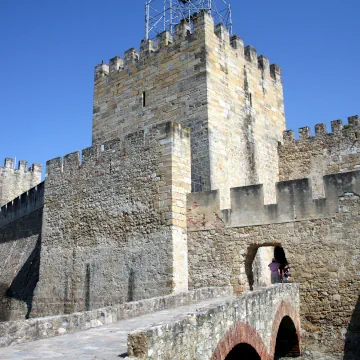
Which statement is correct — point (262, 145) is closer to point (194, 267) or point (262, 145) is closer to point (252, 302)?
point (194, 267)

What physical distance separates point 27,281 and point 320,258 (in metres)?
11.1

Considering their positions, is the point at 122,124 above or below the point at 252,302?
above

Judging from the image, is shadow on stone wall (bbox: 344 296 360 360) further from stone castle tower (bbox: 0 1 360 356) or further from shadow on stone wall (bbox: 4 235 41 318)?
shadow on stone wall (bbox: 4 235 41 318)

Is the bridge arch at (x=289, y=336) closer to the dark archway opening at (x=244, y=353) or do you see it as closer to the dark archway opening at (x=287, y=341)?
the dark archway opening at (x=287, y=341)

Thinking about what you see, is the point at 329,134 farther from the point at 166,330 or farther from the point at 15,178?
the point at 15,178

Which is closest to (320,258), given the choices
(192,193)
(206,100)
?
(192,193)

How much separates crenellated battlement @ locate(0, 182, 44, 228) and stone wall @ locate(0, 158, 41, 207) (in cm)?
913

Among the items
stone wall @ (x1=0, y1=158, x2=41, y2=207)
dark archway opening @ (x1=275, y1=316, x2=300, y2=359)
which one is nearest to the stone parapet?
dark archway opening @ (x1=275, y1=316, x2=300, y2=359)

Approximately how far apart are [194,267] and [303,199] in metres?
3.05

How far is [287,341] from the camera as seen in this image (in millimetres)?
9875

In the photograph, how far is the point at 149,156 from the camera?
11.9 m

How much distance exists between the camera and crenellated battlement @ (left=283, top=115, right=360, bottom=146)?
15.7 metres

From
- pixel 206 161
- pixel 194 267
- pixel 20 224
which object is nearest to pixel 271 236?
pixel 194 267

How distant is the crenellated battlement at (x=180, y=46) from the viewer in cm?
1404
